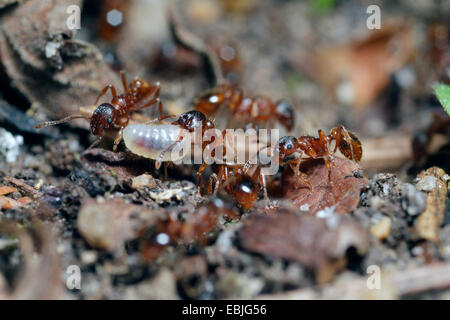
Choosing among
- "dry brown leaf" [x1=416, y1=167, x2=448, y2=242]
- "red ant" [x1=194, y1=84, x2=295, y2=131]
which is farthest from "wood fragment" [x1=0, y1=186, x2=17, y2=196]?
"dry brown leaf" [x1=416, y1=167, x2=448, y2=242]

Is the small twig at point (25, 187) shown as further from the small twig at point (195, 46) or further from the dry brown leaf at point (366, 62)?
the dry brown leaf at point (366, 62)

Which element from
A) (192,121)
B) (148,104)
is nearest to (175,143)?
(192,121)

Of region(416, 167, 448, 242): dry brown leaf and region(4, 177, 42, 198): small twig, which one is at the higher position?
region(4, 177, 42, 198): small twig

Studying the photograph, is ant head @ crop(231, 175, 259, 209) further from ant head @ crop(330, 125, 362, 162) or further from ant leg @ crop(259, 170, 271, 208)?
ant head @ crop(330, 125, 362, 162)

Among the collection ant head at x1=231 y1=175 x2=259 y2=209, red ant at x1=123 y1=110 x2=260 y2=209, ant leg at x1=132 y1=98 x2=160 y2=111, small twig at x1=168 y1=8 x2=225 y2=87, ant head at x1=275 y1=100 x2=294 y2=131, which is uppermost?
small twig at x1=168 y1=8 x2=225 y2=87

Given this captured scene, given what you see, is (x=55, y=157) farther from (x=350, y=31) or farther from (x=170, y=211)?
(x=350, y=31)

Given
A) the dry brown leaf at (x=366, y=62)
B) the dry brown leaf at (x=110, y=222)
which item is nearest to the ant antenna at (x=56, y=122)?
the dry brown leaf at (x=110, y=222)

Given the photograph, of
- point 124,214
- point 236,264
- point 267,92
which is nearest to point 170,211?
point 124,214
